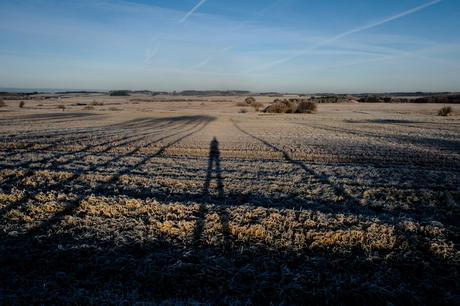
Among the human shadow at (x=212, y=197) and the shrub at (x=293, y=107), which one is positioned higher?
the shrub at (x=293, y=107)

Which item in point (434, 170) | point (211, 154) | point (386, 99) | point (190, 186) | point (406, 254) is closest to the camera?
point (406, 254)

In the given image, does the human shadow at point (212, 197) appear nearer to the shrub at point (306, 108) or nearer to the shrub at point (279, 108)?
the shrub at point (306, 108)

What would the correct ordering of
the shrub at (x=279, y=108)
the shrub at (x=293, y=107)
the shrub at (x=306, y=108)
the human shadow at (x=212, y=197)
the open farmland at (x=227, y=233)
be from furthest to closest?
the shrub at (x=279, y=108), the shrub at (x=293, y=107), the shrub at (x=306, y=108), the human shadow at (x=212, y=197), the open farmland at (x=227, y=233)

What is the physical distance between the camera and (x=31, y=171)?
40.5ft

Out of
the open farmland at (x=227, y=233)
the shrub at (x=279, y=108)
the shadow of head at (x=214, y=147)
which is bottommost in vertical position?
the open farmland at (x=227, y=233)

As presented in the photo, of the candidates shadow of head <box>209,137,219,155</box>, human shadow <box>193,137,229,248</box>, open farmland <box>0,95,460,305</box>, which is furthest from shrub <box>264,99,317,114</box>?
open farmland <box>0,95,460,305</box>

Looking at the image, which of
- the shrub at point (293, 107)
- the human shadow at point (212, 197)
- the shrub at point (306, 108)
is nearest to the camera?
the human shadow at point (212, 197)

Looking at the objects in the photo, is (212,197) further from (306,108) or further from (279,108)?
(279,108)

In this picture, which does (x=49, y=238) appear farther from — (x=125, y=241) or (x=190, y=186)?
(x=190, y=186)

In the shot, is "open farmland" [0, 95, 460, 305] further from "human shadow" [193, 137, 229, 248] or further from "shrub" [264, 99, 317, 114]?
"shrub" [264, 99, 317, 114]

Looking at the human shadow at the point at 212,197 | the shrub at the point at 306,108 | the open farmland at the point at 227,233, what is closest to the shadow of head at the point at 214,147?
the human shadow at the point at 212,197

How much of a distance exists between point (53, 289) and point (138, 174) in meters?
7.48

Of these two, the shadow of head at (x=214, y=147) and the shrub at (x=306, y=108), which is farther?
the shrub at (x=306, y=108)

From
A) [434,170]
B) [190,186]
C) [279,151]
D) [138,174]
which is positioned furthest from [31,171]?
[434,170]
